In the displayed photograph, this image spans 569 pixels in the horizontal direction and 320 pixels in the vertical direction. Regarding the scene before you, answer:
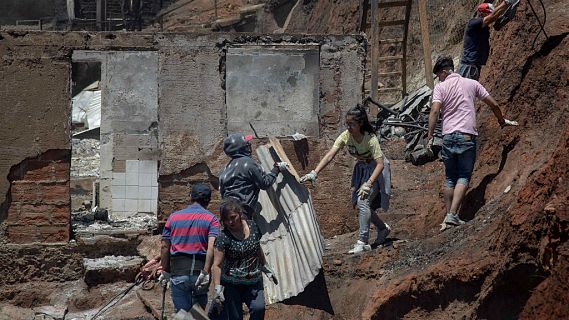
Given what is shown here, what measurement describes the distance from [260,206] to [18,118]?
3954 millimetres

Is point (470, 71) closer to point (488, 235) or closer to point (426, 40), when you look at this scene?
point (488, 235)

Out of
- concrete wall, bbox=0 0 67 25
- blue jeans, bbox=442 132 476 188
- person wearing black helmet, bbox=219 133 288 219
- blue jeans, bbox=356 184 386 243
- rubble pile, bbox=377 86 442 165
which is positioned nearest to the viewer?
person wearing black helmet, bbox=219 133 288 219

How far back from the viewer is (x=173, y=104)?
11977mm

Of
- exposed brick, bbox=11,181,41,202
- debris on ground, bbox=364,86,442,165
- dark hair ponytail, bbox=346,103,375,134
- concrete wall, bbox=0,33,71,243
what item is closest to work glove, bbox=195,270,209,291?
dark hair ponytail, bbox=346,103,375,134

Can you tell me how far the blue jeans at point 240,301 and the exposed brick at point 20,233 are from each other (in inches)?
194

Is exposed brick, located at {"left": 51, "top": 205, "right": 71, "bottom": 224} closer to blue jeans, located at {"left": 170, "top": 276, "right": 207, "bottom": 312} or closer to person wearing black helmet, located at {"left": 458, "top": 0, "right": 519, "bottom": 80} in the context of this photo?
blue jeans, located at {"left": 170, "top": 276, "right": 207, "bottom": 312}

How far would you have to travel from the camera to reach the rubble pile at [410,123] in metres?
14.5

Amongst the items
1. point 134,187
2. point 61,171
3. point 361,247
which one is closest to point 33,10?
point 134,187

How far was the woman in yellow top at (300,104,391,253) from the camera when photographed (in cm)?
951

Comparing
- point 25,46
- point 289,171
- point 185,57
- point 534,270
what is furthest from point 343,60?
point 534,270

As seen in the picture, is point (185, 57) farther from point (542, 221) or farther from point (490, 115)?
point (542, 221)

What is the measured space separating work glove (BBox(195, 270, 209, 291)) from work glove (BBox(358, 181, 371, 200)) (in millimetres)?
2262

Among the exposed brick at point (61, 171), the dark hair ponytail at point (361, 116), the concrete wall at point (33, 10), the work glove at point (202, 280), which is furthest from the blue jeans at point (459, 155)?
the concrete wall at point (33, 10)

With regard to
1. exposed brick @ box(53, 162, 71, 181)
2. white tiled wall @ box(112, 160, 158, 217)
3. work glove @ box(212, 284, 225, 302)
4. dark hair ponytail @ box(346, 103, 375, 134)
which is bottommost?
white tiled wall @ box(112, 160, 158, 217)
